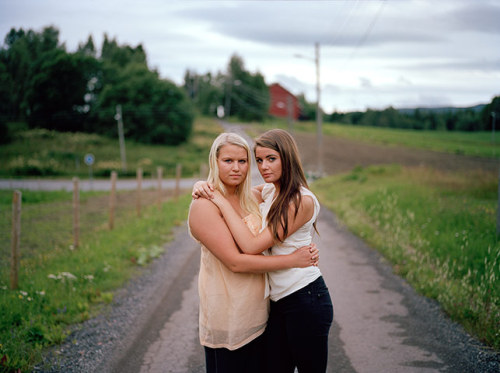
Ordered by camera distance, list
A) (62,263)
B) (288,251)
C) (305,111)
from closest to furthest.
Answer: (288,251)
(62,263)
(305,111)

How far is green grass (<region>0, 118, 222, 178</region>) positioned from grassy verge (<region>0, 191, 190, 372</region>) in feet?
103

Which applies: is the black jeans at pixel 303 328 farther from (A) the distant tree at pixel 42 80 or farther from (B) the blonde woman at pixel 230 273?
(A) the distant tree at pixel 42 80

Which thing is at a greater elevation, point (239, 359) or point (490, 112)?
point (490, 112)

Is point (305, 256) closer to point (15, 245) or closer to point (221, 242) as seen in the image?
point (221, 242)

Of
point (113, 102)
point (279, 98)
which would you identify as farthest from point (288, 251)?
point (279, 98)

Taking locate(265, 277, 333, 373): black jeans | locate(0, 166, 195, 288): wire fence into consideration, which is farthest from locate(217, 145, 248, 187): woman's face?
locate(0, 166, 195, 288): wire fence

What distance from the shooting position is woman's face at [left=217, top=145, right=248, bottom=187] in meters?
2.58

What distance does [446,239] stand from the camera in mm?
7352

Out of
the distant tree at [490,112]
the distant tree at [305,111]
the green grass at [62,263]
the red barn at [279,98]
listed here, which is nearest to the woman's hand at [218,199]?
the green grass at [62,263]

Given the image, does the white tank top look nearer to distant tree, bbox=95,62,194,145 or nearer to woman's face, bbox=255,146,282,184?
woman's face, bbox=255,146,282,184

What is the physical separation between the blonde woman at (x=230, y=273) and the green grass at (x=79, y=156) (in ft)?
127

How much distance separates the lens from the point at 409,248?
8.00 metres

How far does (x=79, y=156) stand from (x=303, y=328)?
159 feet

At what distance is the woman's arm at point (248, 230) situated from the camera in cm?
247
